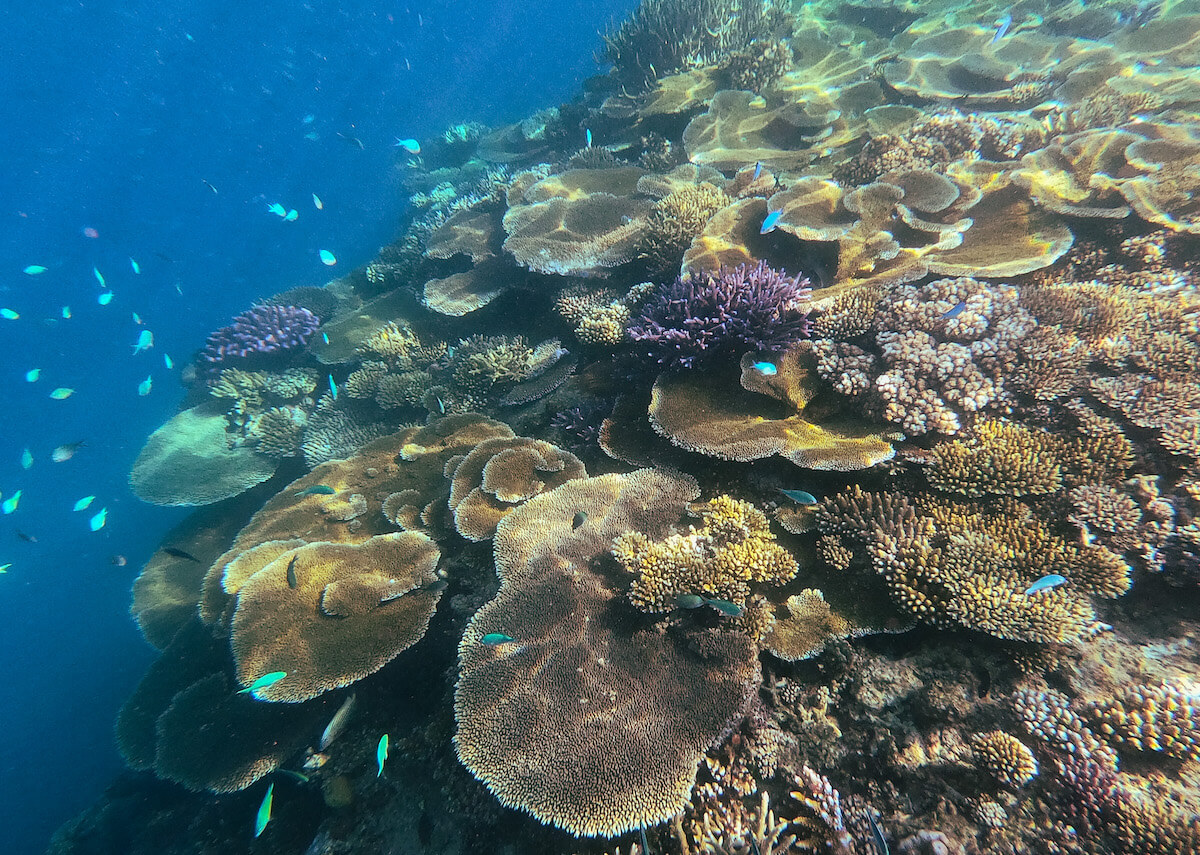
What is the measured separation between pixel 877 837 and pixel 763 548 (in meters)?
1.53

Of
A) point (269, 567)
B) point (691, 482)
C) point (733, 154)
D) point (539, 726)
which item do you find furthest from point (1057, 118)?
point (269, 567)

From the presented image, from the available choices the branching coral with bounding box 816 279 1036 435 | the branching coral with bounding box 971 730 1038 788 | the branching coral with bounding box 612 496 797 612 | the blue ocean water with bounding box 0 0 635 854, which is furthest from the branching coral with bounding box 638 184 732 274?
the blue ocean water with bounding box 0 0 635 854

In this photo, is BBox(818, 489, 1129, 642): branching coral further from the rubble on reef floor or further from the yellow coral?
the yellow coral

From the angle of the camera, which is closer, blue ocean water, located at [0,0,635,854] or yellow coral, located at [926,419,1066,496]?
yellow coral, located at [926,419,1066,496]

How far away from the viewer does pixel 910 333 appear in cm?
373

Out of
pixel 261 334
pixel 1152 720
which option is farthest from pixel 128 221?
pixel 1152 720

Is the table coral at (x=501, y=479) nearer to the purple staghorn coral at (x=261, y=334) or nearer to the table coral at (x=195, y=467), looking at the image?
the table coral at (x=195, y=467)

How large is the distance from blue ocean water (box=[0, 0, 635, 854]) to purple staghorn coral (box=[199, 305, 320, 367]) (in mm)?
4277

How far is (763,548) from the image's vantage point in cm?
321

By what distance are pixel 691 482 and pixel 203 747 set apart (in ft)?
17.6

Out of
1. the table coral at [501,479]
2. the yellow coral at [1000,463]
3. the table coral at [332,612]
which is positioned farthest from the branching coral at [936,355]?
the table coral at [332,612]

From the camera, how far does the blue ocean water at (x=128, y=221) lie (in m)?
15.4

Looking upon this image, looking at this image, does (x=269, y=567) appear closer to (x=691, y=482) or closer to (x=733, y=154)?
(x=691, y=482)

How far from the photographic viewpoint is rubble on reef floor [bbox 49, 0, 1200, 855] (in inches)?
103
